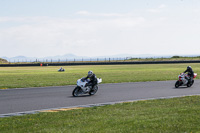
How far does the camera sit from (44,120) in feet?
30.5

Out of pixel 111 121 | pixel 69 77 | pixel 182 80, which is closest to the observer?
pixel 111 121

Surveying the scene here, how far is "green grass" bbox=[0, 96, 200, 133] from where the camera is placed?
7758 millimetres

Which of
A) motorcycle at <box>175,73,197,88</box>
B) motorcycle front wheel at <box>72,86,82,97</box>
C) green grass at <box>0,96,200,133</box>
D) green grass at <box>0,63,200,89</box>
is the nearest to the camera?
green grass at <box>0,96,200,133</box>

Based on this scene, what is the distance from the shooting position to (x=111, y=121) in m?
8.70

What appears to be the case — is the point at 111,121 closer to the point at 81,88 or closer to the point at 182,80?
the point at 81,88

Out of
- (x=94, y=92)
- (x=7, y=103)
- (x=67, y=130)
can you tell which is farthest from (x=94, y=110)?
(x=94, y=92)

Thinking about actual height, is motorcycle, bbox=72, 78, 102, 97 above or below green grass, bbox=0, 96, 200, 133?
above

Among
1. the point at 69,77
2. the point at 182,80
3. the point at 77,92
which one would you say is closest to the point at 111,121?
the point at 77,92

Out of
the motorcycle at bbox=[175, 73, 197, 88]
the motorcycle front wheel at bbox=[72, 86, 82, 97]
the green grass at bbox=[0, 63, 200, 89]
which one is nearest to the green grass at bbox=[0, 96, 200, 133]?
the motorcycle front wheel at bbox=[72, 86, 82, 97]

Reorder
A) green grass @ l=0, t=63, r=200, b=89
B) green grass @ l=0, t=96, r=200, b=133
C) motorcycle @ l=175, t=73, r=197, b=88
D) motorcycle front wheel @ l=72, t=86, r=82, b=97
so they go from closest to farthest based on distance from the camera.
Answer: green grass @ l=0, t=96, r=200, b=133 < motorcycle front wheel @ l=72, t=86, r=82, b=97 < motorcycle @ l=175, t=73, r=197, b=88 < green grass @ l=0, t=63, r=200, b=89

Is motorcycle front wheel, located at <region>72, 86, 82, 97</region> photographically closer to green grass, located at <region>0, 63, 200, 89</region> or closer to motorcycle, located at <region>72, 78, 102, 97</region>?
motorcycle, located at <region>72, 78, 102, 97</region>

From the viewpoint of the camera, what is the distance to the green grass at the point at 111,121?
25.5 feet

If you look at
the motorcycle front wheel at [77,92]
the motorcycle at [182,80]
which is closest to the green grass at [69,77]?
the motorcycle at [182,80]

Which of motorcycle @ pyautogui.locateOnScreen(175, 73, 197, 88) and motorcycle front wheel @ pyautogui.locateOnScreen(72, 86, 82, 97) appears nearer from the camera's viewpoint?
motorcycle front wheel @ pyautogui.locateOnScreen(72, 86, 82, 97)
